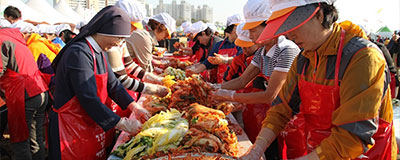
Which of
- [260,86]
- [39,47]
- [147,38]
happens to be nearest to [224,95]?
[260,86]

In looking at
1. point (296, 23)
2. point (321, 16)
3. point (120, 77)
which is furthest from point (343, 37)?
point (120, 77)

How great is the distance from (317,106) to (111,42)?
1.91 meters

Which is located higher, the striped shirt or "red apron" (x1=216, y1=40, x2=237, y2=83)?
the striped shirt

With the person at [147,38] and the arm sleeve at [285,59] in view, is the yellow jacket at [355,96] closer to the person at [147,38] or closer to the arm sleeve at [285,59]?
the arm sleeve at [285,59]

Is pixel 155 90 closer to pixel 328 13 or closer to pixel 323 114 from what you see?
pixel 323 114

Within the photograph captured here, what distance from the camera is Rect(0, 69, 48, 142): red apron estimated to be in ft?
12.5

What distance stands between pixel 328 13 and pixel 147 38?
335 cm

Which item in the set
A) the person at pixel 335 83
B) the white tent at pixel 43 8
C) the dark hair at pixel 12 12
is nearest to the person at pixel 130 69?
the person at pixel 335 83

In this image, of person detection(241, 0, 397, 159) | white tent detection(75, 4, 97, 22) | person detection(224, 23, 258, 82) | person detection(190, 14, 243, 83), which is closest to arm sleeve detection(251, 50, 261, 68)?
person detection(224, 23, 258, 82)

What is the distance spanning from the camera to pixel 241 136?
2.92 metres

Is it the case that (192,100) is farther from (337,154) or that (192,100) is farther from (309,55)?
(337,154)

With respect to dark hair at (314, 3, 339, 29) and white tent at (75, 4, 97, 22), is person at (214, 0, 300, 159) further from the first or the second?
white tent at (75, 4, 97, 22)

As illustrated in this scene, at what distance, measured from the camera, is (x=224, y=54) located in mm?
5777

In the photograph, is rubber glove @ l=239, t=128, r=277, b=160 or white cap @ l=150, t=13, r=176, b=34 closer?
rubber glove @ l=239, t=128, r=277, b=160
